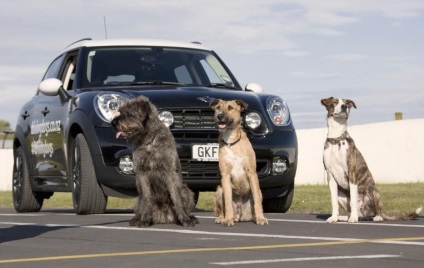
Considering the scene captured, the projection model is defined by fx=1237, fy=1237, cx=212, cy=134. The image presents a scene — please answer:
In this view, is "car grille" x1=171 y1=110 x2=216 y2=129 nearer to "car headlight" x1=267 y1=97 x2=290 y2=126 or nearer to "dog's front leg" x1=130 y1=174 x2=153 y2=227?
"car headlight" x1=267 y1=97 x2=290 y2=126

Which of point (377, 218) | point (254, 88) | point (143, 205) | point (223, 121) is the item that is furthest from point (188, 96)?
point (377, 218)

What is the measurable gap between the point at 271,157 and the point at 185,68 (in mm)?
1960

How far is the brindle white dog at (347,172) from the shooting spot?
12141 mm

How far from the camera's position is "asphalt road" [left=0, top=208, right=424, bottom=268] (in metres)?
7.78

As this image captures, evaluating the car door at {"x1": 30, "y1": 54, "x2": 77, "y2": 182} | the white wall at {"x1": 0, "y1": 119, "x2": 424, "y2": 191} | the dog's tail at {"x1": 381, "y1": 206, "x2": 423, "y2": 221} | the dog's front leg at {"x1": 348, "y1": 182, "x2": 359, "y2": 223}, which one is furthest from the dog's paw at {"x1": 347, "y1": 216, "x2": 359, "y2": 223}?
the white wall at {"x1": 0, "y1": 119, "x2": 424, "y2": 191}

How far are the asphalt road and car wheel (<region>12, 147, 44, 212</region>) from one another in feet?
12.2

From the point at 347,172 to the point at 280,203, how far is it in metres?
2.20

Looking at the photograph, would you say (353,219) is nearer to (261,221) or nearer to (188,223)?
(261,221)

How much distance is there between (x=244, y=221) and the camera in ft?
40.2

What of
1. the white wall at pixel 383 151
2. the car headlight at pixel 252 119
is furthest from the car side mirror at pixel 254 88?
the white wall at pixel 383 151

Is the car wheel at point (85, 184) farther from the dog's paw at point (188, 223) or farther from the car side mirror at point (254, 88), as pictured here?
the car side mirror at point (254, 88)

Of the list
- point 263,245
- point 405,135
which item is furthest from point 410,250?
point 405,135

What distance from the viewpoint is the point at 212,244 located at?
9227 mm

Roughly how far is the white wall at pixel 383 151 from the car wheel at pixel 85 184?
1419 cm
